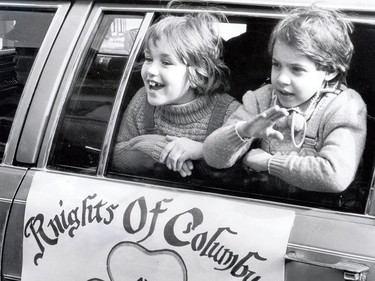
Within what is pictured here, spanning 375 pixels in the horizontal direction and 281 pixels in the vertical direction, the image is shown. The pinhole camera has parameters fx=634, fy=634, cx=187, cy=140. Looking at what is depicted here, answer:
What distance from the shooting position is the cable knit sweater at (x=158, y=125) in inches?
97.8

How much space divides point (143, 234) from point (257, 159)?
0.51 m

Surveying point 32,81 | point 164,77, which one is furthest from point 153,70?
point 32,81

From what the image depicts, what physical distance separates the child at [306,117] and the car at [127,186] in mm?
45

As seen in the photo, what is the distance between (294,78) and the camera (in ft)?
7.54

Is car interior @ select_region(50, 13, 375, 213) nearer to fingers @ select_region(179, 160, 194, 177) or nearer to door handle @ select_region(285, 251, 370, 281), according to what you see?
fingers @ select_region(179, 160, 194, 177)

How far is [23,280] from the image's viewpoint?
2605mm

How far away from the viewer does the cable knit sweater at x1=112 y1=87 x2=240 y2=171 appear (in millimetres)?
2484

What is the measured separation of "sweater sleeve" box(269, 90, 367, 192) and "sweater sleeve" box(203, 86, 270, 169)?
162mm

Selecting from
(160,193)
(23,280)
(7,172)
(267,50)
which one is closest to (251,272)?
(160,193)

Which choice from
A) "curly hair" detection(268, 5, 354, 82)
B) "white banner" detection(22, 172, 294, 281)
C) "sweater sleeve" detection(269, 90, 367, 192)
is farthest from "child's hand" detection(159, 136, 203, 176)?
"curly hair" detection(268, 5, 354, 82)

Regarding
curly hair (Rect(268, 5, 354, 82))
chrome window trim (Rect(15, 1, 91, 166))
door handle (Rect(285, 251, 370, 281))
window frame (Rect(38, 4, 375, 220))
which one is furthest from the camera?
chrome window trim (Rect(15, 1, 91, 166))

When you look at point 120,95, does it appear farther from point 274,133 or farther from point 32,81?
point 274,133

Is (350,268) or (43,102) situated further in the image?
(43,102)

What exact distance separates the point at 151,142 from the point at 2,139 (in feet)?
2.33
